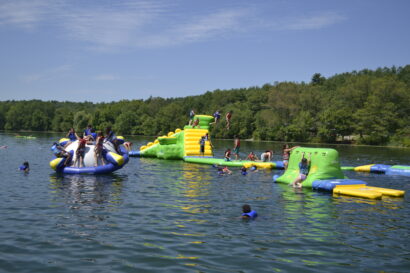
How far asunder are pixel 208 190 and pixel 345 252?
28.1ft

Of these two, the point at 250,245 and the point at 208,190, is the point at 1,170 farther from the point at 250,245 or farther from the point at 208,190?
the point at 250,245

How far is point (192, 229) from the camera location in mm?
11023

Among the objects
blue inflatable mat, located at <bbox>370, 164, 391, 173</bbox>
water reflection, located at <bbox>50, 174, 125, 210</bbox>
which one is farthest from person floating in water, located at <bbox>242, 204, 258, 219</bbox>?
blue inflatable mat, located at <bbox>370, 164, 391, 173</bbox>

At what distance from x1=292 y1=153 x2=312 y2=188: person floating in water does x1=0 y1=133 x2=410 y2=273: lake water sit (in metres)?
0.61

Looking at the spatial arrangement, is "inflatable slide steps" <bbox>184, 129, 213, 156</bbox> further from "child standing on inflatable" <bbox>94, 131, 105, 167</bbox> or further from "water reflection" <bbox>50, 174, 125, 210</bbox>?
"child standing on inflatable" <bbox>94, 131, 105, 167</bbox>

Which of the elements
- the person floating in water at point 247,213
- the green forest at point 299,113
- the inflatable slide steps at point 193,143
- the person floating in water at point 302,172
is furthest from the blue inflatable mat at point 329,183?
the green forest at point 299,113

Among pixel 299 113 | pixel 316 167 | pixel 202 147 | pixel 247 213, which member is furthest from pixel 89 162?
pixel 299 113

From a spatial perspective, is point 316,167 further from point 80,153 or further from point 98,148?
point 80,153

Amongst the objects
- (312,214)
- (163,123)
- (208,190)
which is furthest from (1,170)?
(163,123)

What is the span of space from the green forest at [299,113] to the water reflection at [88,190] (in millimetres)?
54285

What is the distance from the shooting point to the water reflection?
560 inches

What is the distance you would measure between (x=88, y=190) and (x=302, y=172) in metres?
9.22

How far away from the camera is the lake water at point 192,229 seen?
8555 millimetres

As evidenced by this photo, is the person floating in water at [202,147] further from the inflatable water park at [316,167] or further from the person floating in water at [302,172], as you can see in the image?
the person floating in water at [302,172]
